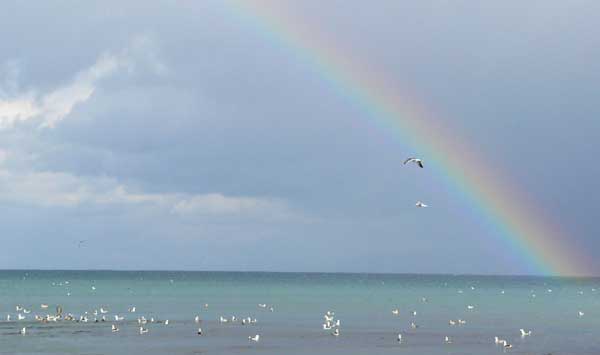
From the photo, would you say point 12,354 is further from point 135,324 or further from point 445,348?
point 445,348

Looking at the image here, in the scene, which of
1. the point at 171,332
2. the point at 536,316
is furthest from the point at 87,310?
the point at 536,316

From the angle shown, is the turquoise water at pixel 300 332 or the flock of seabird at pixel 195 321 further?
the flock of seabird at pixel 195 321

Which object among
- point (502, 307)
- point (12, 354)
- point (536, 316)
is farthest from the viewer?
point (502, 307)

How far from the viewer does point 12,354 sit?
65.5 m

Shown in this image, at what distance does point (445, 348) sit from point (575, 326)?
108 ft

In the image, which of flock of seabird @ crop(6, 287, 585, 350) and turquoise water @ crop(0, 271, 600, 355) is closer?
turquoise water @ crop(0, 271, 600, 355)

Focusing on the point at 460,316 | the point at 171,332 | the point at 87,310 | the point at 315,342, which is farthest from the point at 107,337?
the point at 460,316

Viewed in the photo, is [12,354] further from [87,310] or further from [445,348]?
[87,310]

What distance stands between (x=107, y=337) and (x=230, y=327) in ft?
54.8

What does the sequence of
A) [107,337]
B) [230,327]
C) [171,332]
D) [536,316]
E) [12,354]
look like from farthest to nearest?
[536,316]
[230,327]
[171,332]
[107,337]
[12,354]

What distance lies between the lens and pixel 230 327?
91.4 m

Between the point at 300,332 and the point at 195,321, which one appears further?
the point at 195,321

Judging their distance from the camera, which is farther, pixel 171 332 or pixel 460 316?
pixel 460 316

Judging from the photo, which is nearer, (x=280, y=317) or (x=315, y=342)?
(x=315, y=342)
